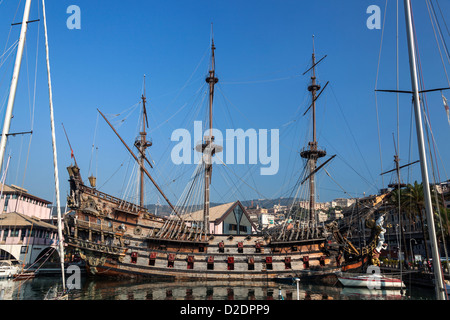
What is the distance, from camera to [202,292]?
28.1 meters

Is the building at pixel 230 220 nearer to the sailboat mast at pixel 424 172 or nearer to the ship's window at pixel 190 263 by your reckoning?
the ship's window at pixel 190 263

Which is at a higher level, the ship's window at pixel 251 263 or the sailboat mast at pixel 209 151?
the sailboat mast at pixel 209 151

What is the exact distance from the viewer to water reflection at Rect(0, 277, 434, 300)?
993 inches

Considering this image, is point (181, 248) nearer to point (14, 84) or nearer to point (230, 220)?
point (230, 220)

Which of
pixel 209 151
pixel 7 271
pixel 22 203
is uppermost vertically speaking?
pixel 209 151

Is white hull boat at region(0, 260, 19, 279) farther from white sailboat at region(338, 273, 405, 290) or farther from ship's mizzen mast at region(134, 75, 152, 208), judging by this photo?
white sailboat at region(338, 273, 405, 290)

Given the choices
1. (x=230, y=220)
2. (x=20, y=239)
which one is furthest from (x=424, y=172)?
(x=20, y=239)

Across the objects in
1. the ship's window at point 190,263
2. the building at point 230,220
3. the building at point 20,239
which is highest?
the building at point 230,220

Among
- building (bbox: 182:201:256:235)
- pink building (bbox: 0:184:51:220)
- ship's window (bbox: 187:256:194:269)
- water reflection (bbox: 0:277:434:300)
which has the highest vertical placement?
pink building (bbox: 0:184:51:220)

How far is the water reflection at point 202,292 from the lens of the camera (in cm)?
2522

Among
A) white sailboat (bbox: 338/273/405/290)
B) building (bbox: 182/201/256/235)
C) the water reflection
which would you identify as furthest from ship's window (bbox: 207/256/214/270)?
building (bbox: 182/201/256/235)

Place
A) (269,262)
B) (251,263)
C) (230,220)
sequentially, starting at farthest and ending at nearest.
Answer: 1. (230,220)
2. (269,262)
3. (251,263)

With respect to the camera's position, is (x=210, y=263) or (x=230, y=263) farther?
(x=210, y=263)

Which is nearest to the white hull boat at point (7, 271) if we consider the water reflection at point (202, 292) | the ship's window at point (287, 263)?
the water reflection at point (202, 292)
